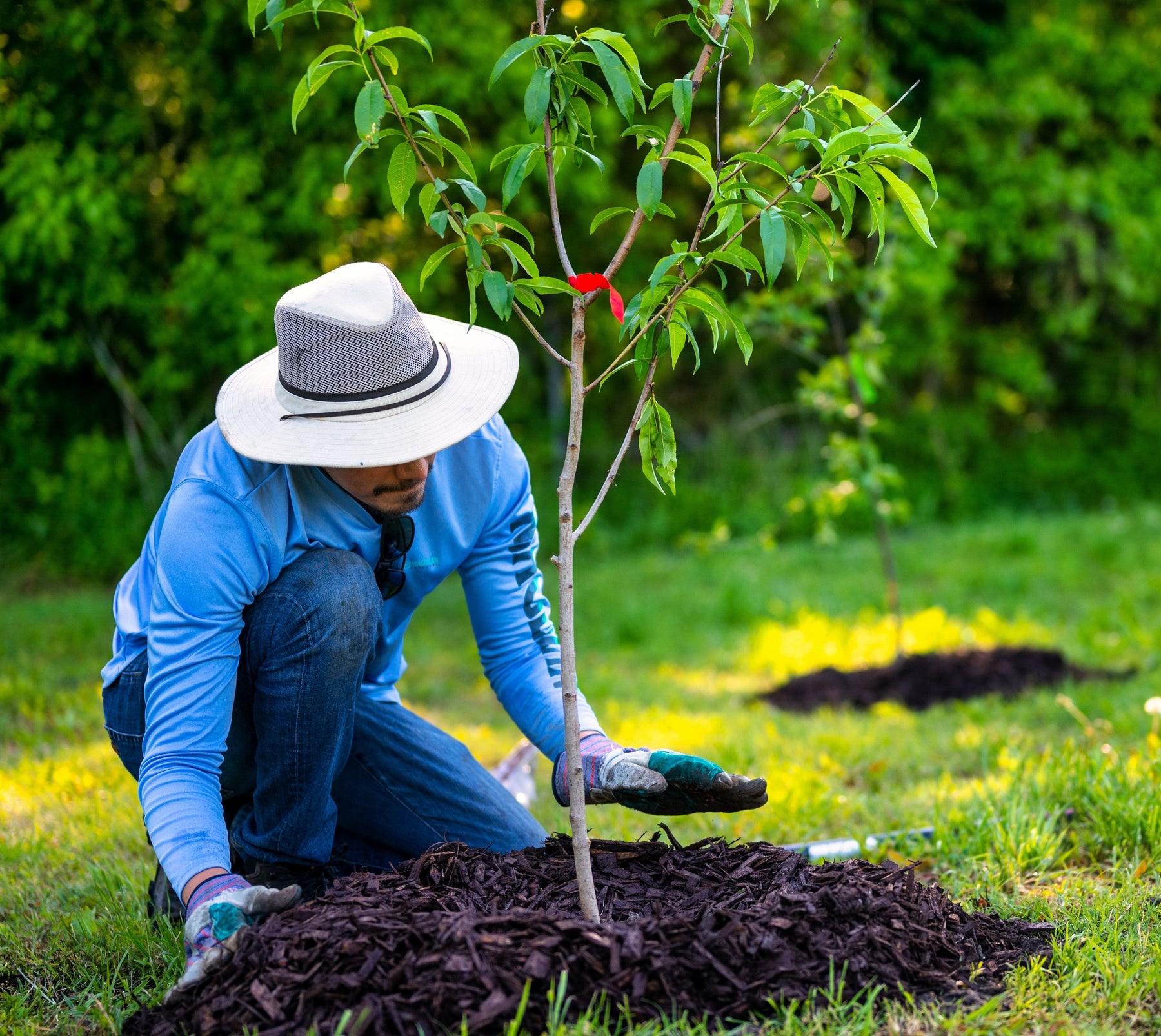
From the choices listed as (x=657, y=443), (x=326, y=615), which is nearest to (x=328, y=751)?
(x=326, y=615)

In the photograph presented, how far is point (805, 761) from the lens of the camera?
3.48m

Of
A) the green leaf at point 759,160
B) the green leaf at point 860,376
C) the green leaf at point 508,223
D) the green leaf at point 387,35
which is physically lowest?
the green leaf at point 860,376

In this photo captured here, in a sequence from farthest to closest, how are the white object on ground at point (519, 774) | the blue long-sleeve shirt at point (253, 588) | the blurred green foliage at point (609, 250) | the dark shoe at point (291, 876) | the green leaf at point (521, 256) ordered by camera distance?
the blurred green foliage at point (609, 250) < the white object on ground at point (519, 774) < the dark shoe at point (291, 876) < the blue long-sleeve shirt at point (253, 588) < the green leaf at point (521, 256)

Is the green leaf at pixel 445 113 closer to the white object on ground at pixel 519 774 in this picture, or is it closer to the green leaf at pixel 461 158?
the green leaf at pixel 461 158

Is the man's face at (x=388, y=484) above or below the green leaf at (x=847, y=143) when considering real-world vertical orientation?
below

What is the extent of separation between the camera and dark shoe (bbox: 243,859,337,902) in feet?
7.38

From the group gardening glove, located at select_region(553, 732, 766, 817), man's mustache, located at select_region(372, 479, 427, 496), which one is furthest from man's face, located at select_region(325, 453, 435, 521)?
gardening glove, located at select_region(553, 732, 766, 817)

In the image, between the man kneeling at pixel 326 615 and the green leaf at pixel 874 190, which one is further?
the man kneeling at pixel 326 615

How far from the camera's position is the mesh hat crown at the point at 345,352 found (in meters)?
1.97

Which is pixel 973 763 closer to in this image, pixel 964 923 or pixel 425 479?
pixel 964 923

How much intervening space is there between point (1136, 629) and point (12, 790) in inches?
182

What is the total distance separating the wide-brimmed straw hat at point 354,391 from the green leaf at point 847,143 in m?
0.65

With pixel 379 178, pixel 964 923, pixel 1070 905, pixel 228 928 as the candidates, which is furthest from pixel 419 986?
pixel 379 178

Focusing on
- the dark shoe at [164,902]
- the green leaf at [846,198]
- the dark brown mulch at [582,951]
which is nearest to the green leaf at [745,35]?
the green leaf at [846,198]
